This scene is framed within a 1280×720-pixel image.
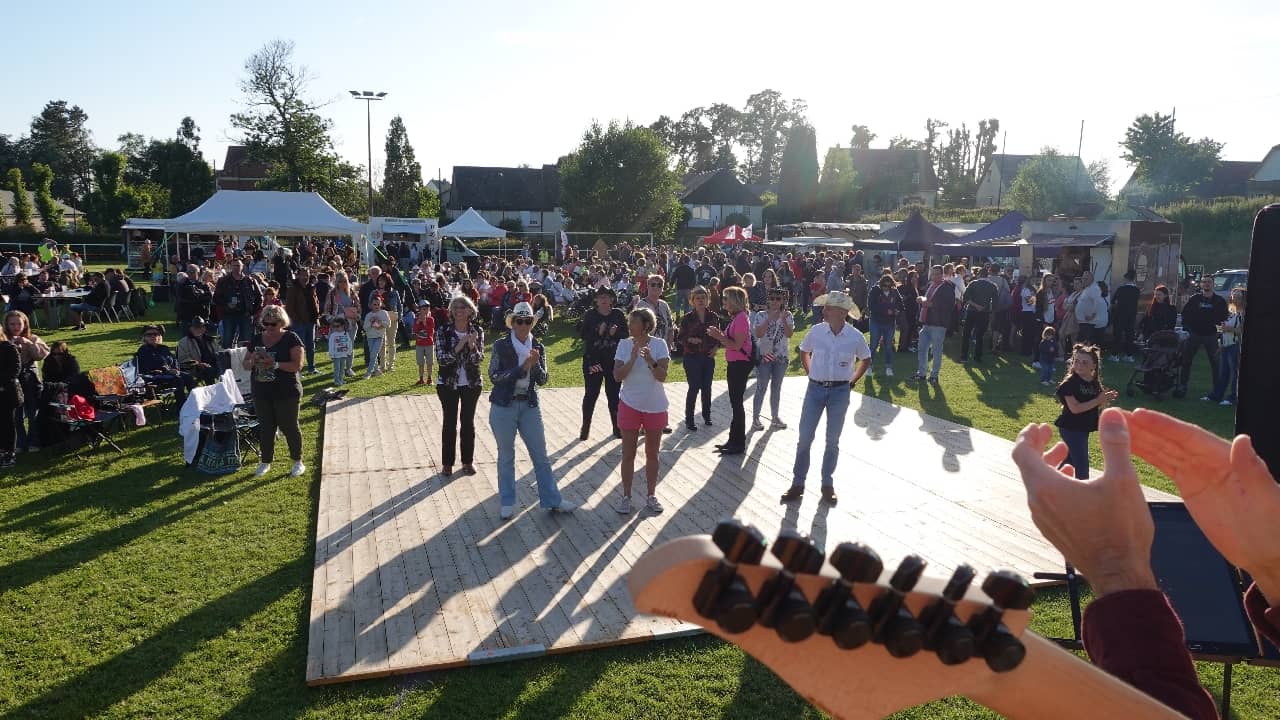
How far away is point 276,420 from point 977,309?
13164 millimetres

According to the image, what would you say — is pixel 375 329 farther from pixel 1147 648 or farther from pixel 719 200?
pixel 719 200

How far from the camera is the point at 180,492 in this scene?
7.79 meters

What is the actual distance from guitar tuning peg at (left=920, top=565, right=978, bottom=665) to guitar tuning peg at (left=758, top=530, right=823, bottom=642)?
0.15 metres

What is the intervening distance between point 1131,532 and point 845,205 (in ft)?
217

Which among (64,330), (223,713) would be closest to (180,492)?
(223,713)

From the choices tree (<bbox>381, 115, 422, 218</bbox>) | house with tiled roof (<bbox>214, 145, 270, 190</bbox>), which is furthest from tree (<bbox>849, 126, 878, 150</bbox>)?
house with tiled roof (<bbox>214, 145, 270, 190</bbox>)

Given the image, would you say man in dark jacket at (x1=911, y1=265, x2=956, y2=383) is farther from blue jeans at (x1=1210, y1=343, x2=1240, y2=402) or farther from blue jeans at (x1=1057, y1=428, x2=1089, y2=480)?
blue jeans at (x1=1057, y1=428, x2=1089, y2=480)

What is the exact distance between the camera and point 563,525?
22.3ft

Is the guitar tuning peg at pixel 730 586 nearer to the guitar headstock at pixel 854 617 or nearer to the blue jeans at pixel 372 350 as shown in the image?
the guitar headstock at pixel 854 617

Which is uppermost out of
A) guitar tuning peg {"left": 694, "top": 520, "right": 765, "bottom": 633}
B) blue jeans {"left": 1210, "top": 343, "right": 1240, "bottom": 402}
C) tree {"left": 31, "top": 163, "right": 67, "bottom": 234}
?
tree {"left": 31, "top": 163, "right": 67, "bottom": 234}

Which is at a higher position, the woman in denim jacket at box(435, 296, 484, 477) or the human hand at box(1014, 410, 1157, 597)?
the human hand at box(1014, 410, 1157, 597)

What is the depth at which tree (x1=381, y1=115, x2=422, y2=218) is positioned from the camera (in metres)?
63.0

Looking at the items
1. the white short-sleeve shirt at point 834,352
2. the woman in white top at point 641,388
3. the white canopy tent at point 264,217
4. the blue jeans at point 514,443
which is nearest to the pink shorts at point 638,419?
the woman in white top at point 641,388

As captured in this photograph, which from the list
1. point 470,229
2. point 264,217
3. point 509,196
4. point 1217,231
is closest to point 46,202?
point 509,196
